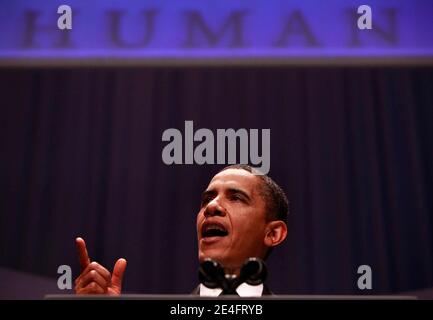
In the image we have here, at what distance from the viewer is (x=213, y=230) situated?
2.36 meters

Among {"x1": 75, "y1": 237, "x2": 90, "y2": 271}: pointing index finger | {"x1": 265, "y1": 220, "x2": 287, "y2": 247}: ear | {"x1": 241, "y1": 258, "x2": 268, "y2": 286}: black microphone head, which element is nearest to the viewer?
{"x1": 241, "y1": 258, "x2": 268, "y2": 286}: black microphone head

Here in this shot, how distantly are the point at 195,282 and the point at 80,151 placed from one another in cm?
81

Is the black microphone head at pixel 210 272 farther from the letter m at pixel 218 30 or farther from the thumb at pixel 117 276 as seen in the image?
the letter m at pixel 218 30

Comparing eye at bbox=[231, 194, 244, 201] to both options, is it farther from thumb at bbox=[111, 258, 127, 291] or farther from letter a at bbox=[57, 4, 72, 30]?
letter a at bbox=[57, 4, 72, 30]

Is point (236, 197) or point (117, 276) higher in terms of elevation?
point (236, 197)

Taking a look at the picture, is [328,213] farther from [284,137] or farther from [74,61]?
[74,61]

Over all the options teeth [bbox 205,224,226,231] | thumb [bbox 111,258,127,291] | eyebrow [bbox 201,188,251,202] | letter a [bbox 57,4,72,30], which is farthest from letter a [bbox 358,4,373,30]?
thumb [bbox 111,258,127,291]

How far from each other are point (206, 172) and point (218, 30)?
696 millimetres

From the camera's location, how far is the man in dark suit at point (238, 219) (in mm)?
2312

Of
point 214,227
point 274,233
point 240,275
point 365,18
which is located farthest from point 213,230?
point 365,18

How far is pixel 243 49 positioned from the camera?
2.86 meters

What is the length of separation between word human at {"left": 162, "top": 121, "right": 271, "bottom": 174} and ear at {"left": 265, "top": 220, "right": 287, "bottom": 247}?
232mm

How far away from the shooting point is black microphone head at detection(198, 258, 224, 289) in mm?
1400

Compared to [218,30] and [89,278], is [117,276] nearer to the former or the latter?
[89,278]
